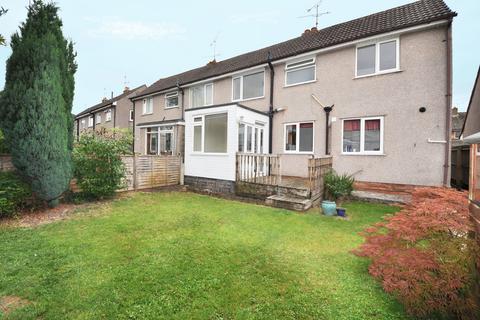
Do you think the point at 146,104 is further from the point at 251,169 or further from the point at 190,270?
the point at 190,270

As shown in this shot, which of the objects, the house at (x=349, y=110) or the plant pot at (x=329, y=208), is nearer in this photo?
the plant pot at (x=329, y=208)

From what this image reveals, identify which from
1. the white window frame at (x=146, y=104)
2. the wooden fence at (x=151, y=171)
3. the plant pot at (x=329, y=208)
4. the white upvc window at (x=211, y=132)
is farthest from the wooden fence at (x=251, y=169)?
the white window frame at (x=146, y=104)

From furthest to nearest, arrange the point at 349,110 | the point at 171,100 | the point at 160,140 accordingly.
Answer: the point at 171,100, the point at 160,140, the point at 349,110

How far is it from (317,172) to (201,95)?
10.5 meters

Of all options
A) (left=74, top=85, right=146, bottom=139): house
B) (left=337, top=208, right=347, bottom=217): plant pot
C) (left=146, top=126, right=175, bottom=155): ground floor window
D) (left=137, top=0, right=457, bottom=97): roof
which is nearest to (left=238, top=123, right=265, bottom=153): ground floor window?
(left=137, top=0, right=457, bottom=97): roof

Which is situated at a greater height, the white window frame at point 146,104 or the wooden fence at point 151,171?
the white window frame at point 146,104

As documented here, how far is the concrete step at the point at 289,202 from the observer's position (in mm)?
7227

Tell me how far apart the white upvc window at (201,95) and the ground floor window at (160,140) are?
9.72ft

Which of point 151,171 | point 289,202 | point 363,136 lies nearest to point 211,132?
point 151,171

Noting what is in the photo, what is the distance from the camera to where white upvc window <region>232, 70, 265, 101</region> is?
12.4 metres

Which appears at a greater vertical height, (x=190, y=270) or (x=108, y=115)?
(x=108, y=115)

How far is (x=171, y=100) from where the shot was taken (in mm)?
17484

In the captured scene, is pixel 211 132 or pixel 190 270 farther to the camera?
pixel 211 132

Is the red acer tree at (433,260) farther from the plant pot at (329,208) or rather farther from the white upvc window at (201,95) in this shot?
the white upvc window at (201,95)
